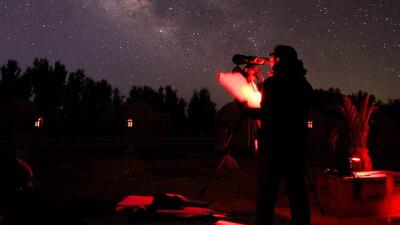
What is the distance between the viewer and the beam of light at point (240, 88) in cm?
404

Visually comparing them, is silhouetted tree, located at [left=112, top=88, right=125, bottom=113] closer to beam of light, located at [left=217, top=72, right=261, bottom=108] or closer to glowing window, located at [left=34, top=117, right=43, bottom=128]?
glowing window, located at [left=34, top=117, right=43, bottom=128]

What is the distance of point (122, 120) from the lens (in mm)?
40000

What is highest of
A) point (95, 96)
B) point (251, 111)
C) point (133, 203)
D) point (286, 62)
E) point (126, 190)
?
point (95, 96)

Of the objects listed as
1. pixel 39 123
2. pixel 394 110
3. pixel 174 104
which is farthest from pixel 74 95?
pixel 394 110

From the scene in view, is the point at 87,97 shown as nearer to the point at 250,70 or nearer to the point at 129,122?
the point at 129,122

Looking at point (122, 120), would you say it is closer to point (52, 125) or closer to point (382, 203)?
point (52, 125)

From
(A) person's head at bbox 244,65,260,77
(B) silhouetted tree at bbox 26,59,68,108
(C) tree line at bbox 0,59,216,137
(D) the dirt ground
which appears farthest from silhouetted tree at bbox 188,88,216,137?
(A) person's head at bbox 244,65,260,77

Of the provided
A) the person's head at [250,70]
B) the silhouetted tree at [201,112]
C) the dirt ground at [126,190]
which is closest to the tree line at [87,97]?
the silhouetted tree at [201,112]

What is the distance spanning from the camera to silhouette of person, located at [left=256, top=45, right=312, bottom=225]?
3.21 m

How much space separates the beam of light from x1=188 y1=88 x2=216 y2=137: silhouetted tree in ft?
162

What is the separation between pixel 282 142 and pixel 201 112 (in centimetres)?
5600

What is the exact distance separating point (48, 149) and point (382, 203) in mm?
21826

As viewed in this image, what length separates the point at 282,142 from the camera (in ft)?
10.6

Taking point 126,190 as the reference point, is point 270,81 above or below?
above
